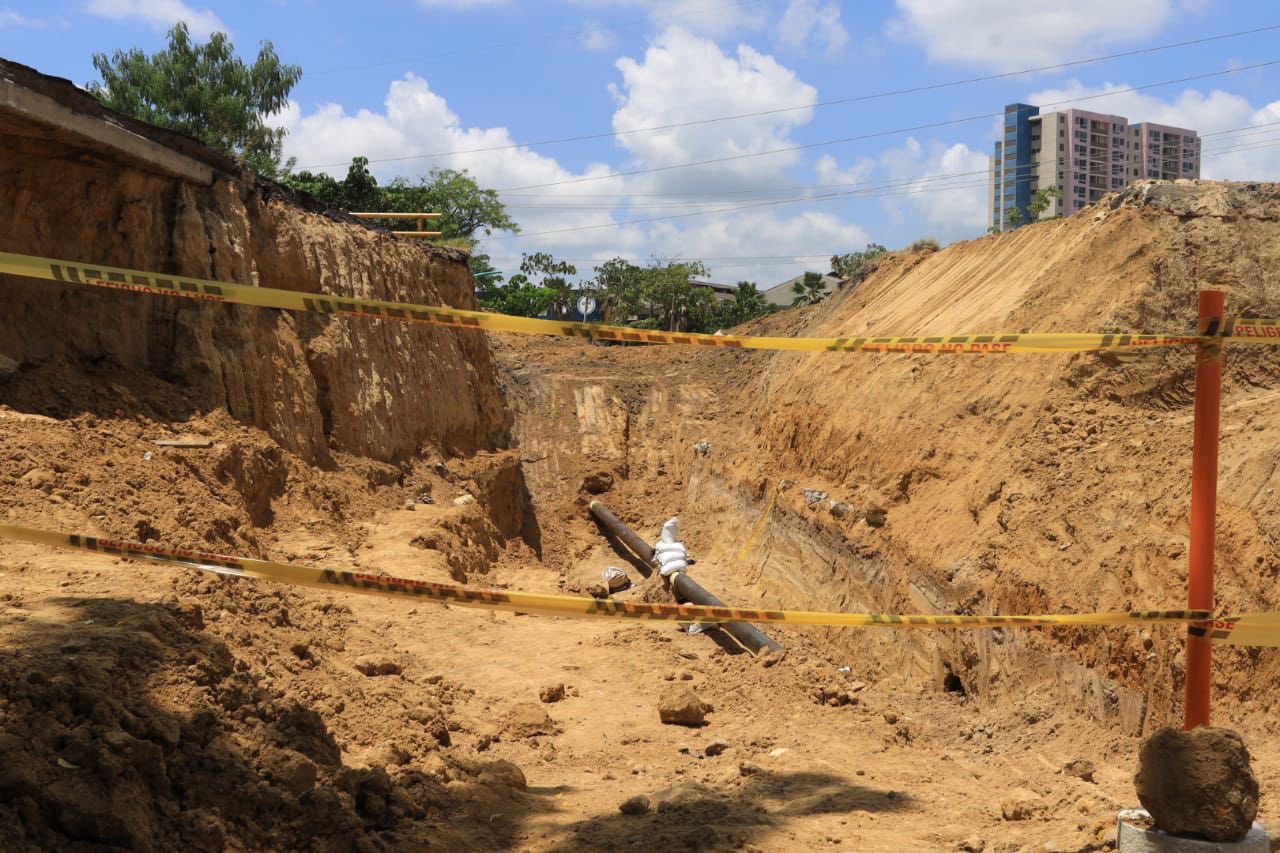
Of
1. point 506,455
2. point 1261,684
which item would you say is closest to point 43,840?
point 1261,684

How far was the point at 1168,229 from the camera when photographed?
426 inches

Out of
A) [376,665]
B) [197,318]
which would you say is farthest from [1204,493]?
[197,318]

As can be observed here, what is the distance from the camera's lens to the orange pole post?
4.36 m

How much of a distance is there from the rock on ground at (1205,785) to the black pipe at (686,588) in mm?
3616

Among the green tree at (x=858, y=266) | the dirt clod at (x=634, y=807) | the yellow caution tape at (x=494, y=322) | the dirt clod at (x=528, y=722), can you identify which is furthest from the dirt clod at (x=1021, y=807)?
the green tree at (x=858, y=266)

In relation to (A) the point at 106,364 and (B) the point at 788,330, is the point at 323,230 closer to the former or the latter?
(A) the point at 106,364

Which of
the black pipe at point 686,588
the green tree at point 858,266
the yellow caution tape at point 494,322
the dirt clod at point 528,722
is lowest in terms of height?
the dirt clod at point 528,722

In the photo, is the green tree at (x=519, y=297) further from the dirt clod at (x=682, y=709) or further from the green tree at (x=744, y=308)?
the dirt clod at (x=682, y=709)

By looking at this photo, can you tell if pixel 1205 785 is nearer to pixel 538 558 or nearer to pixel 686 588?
pixel 686 588

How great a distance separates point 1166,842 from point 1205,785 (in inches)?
10.9

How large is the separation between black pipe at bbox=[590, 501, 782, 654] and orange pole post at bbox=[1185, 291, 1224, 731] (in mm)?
3406

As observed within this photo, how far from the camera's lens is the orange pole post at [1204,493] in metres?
4.36

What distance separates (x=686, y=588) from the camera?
468 inches

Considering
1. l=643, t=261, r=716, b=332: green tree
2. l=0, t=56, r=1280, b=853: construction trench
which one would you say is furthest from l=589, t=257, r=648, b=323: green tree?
l=0, t=56, r=1280, b=853: construction trench
